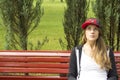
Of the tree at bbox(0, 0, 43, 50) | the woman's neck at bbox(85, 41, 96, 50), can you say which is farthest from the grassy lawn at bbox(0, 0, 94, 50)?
the woman's neck at bbox(85, 41, 96, 50)

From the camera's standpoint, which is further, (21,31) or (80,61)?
(21,31)

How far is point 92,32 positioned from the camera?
171 inches

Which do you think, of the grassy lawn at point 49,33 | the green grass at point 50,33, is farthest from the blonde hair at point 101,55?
the green grass at point 50,33

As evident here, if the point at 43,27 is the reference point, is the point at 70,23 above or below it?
above

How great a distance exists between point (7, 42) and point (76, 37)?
1416 mm

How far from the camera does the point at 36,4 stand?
25.7ft

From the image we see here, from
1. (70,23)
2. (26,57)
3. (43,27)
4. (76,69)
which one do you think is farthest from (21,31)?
(43,27)

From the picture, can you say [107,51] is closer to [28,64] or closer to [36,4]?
[28,64]

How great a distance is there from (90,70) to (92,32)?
0.44 metres

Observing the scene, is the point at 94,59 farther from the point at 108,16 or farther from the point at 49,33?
the point at 49,33

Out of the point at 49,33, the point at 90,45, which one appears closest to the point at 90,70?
the point at 90,45

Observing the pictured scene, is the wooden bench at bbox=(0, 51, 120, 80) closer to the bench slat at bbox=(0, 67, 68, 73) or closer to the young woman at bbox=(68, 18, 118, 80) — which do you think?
the bench slat at bbox=(0, 67, 68, 73)

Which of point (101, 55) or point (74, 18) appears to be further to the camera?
point (74, 18)

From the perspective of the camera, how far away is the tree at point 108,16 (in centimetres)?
747
